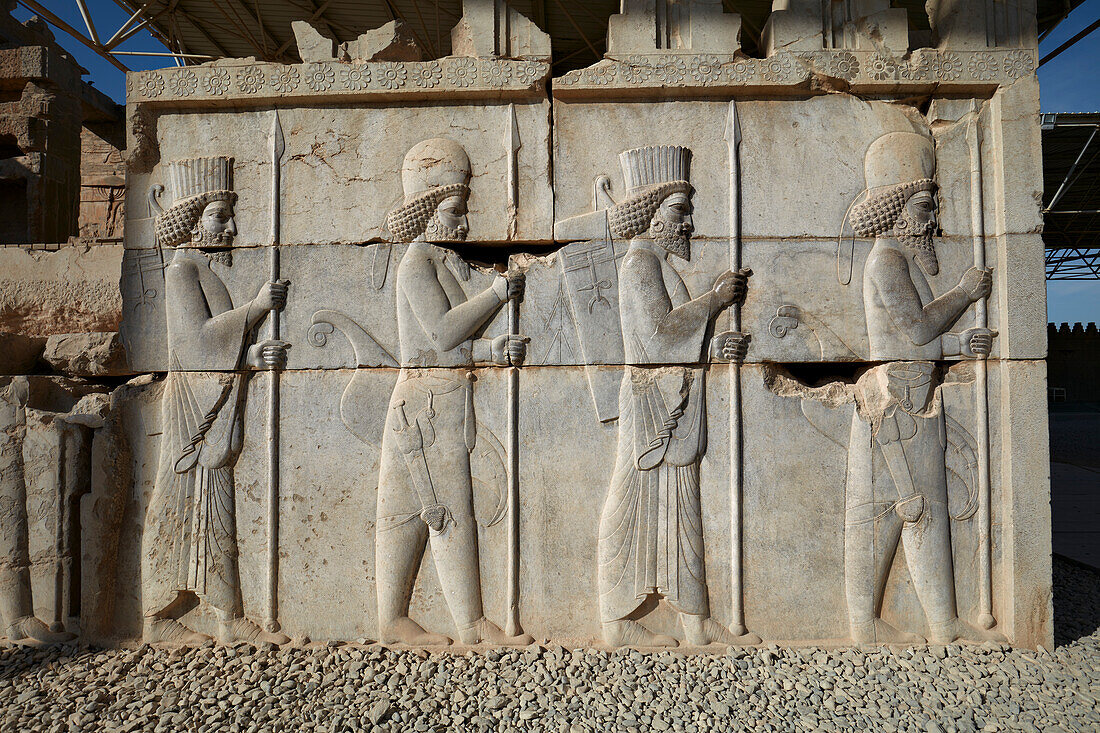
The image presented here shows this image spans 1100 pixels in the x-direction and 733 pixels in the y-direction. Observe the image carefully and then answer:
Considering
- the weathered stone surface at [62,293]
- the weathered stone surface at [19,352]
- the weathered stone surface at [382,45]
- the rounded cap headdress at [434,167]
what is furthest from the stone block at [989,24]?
Answer: the weathered stone surface at [19,352]

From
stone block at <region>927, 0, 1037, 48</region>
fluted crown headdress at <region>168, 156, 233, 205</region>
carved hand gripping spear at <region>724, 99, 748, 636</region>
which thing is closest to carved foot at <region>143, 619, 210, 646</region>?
fluted crown headdress at <region>168, 156, 233, 205</region>

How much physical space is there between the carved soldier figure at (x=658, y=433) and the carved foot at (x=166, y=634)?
8.65ft

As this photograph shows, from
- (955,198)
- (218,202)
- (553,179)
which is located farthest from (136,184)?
(955,198)

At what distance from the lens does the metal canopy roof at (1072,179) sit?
10.3 m

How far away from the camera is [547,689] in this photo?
3.46m

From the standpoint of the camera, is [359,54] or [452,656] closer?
[452,656]

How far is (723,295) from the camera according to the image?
12.9 ft

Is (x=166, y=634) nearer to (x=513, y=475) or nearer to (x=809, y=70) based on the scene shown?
(x=513, y=475)

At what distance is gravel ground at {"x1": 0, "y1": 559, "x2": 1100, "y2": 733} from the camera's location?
3.21m

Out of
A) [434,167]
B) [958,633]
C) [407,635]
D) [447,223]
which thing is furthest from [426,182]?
[958,633]

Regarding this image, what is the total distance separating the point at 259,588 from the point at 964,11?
598cm

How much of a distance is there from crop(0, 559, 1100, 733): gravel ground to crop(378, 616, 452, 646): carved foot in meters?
0.08

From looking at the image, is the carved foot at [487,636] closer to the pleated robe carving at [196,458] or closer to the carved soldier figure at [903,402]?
the pleated robe carving at [196,458]

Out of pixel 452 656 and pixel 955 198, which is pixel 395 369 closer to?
pixel 452 656
